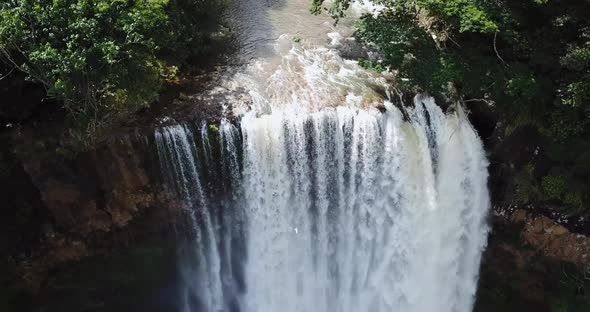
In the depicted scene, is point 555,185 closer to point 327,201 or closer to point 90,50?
point 327,201

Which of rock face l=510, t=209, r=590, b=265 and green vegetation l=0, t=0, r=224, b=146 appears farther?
rock face l=510, t=209, r=590, b=265

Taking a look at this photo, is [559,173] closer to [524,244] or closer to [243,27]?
[524,244]

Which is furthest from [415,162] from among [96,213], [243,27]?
[96,213]

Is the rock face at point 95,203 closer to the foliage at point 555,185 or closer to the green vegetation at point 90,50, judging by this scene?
the green vegetation at point 90,50

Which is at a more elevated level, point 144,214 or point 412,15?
point 412,15

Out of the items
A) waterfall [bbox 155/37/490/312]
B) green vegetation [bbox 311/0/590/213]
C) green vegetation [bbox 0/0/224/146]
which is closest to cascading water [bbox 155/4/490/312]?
waterfall [bbox 155/37/490/312]

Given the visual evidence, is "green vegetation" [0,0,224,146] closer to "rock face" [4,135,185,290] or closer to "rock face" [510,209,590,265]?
"rock face" [4,135,185,290]
